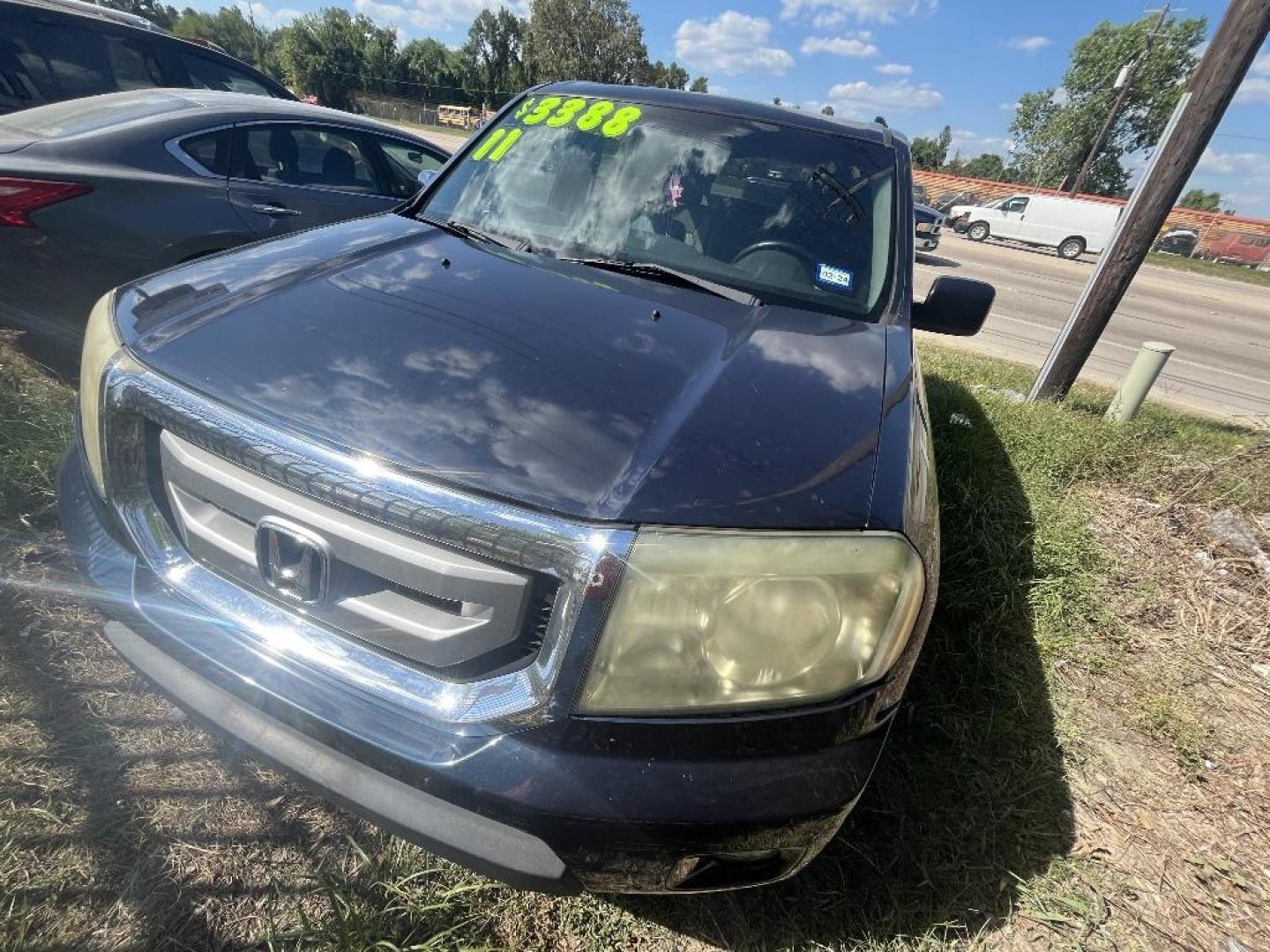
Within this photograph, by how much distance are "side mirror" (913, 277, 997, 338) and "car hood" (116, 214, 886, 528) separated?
0.77 metres

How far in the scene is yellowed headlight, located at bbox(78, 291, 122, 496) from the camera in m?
1.39

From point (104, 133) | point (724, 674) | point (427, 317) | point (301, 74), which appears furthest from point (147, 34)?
point (301, 74)

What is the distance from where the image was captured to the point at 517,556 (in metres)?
1.04

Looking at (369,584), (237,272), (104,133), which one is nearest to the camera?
(369,584)

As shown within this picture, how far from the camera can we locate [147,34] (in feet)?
17.0

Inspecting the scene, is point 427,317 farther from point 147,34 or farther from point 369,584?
point 147,34

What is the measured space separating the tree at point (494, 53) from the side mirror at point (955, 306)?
70116 mm

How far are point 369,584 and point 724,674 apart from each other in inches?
25.9

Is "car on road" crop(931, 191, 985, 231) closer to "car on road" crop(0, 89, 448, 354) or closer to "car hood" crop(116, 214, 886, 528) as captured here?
"car on road" crop(0, 89, 448, 354)

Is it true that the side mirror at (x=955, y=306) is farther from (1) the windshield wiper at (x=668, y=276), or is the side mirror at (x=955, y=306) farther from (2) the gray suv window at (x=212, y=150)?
(2) the gray suv window at (x=212, y=150)

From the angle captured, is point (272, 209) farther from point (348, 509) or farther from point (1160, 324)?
point (1160, 324)

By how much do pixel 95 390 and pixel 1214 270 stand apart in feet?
105

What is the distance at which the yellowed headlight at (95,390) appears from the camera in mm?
1391

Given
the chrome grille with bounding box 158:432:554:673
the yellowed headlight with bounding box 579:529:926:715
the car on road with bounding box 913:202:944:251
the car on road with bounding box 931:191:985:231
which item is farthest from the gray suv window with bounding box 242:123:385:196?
the car on road with bounding box 931:191:985:231
